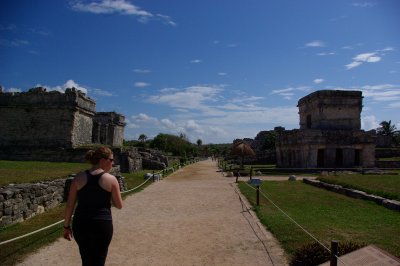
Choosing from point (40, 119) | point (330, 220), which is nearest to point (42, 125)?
point (40, 119)

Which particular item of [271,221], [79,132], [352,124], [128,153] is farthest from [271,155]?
[271,221]

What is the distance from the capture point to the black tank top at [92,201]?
165 inches

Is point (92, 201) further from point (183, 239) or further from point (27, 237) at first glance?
point (27, 237)

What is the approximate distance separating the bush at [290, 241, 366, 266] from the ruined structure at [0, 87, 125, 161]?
57.9 feet

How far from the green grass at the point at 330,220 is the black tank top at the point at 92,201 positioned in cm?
366

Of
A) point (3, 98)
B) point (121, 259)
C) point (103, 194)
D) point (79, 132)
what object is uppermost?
point (3, 98)

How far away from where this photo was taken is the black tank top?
4.18 meters

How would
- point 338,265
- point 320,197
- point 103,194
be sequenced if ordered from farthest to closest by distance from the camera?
point 320,197 → point 338,265 → point 103,194

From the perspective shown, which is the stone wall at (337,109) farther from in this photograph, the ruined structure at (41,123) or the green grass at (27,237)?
the green grass at (27,237)

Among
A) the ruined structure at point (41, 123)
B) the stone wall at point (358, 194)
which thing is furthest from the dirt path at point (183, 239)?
the ruined structure at point (41, 123)

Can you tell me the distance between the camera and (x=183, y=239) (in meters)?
7.75

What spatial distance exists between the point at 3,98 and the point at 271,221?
19.7 meters

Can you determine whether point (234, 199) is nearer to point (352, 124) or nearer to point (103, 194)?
point (103, 194)

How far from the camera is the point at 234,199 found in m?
13.8
